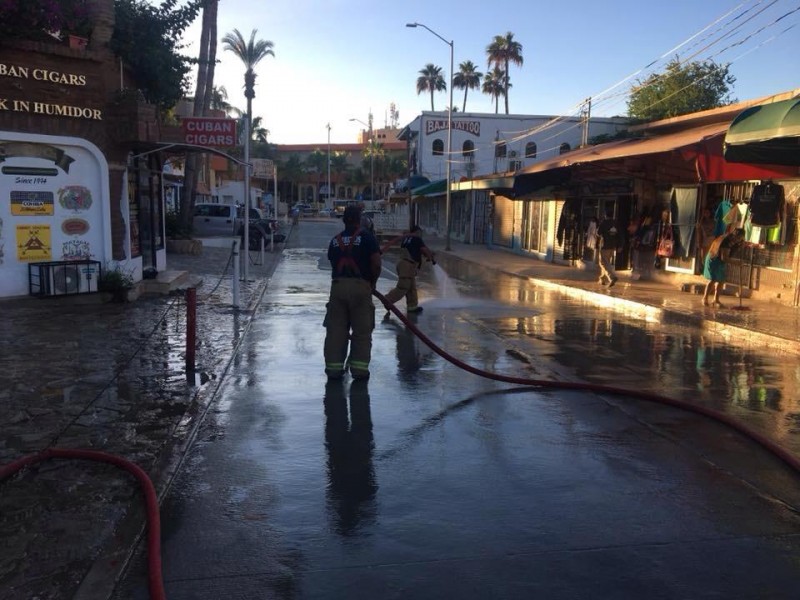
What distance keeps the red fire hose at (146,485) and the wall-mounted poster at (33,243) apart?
A: 829 cm

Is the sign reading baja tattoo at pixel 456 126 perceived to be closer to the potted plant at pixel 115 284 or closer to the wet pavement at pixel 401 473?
the potted plant at pixel 115 284

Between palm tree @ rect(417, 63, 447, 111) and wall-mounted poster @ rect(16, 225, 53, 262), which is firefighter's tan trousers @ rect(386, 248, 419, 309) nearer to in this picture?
wall-mounted poster @ rect(16, 225, 53, 262)

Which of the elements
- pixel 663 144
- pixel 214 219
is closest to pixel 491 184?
pixel 663 144

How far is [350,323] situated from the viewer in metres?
A: 7.61

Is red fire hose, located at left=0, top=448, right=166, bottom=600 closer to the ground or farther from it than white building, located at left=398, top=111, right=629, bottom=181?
closer to the ground

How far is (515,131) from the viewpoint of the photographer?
4806 cm

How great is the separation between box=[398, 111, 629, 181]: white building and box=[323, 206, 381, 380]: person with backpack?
40.2 m

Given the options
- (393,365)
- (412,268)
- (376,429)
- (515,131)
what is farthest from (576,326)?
(515,131)

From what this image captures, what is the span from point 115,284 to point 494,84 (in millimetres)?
65215

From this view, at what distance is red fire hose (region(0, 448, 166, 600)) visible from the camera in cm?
347

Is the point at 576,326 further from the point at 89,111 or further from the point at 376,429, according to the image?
the point at 89,111

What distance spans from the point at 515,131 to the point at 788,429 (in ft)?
144

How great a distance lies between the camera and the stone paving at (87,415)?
12.6 ft

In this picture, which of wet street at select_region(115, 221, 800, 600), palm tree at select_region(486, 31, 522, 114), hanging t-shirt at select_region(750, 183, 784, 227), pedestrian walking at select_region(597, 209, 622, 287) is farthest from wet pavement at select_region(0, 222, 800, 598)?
palm tree at select_region(486, 31, 522, 114)
